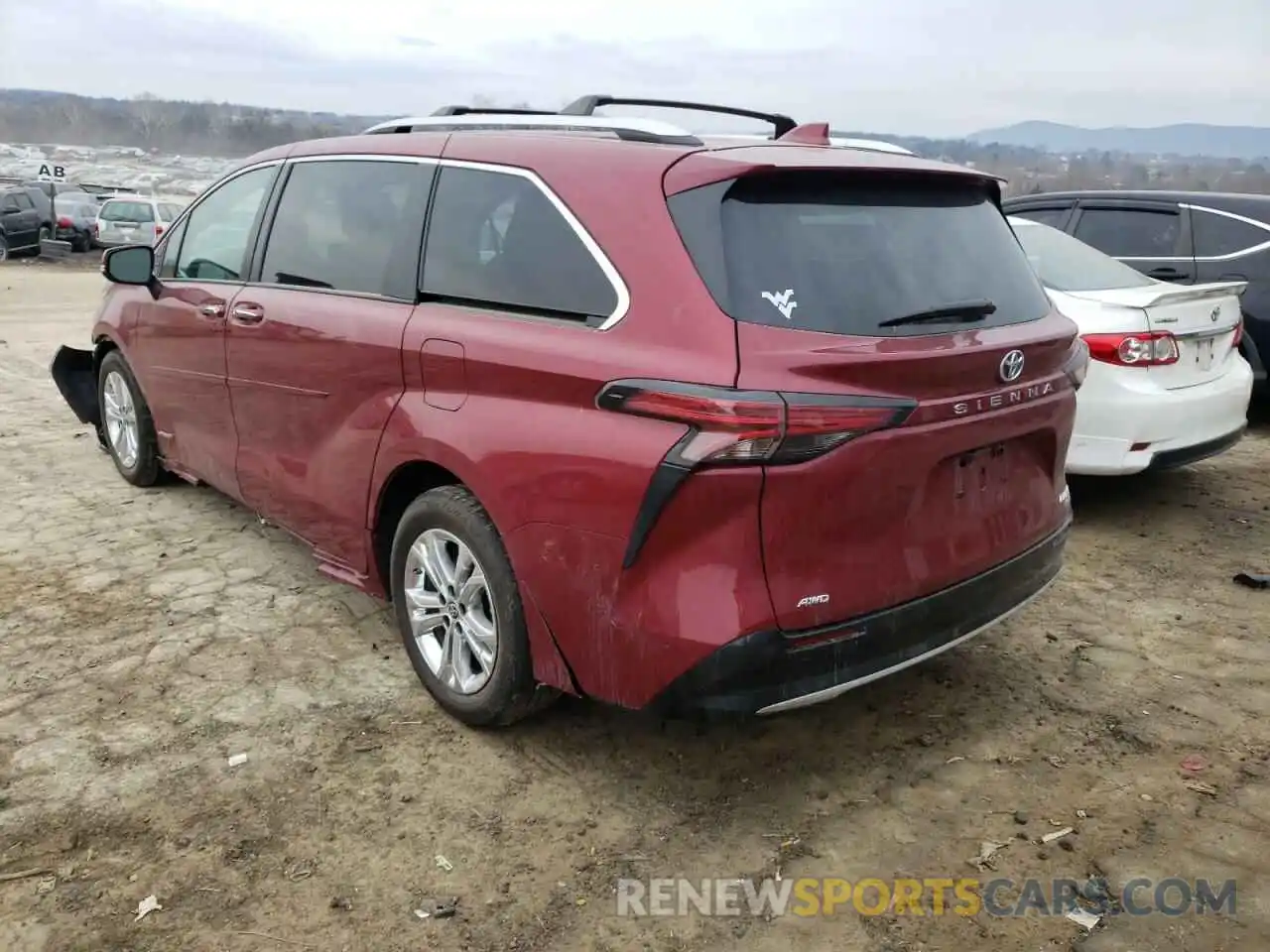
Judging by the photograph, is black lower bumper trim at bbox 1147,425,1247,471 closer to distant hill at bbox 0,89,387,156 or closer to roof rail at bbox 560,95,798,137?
roof rail at bbox 560,95,798,137

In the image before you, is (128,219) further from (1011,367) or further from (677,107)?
(1011,367)

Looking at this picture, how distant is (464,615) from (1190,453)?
401 cm

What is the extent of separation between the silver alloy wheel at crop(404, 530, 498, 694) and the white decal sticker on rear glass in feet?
3.85

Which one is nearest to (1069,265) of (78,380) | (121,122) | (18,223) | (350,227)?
(350,227)

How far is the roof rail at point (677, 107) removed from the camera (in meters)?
3.88

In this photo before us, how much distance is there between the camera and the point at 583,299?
114 inches

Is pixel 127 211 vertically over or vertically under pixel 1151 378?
over

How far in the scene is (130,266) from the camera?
5000mm

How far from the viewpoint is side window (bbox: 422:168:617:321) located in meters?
2.93

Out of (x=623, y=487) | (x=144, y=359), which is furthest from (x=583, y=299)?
(x=144, y=359)

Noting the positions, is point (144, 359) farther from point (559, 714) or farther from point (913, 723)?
point (913, 723)

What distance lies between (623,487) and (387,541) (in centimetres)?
138

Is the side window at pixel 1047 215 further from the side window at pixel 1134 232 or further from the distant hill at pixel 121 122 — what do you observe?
the distant hill at pixel 121 122

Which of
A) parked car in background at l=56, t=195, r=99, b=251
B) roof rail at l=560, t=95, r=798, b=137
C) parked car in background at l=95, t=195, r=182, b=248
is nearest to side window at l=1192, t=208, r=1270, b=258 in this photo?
roof rail at l=560, t=95, r=798, b=137
